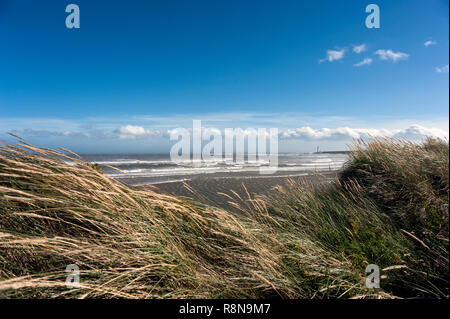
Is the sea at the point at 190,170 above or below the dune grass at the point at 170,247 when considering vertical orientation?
below

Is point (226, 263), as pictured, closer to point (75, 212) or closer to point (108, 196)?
point (108, 196)

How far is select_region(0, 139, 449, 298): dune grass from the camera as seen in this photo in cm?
192

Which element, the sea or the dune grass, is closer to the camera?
the dune grass

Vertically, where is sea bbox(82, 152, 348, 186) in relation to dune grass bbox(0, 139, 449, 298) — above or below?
below

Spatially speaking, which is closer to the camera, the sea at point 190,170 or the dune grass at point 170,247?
the dune grass at point 170,247

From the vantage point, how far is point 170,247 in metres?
2.34

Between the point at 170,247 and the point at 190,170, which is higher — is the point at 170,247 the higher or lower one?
the higher one

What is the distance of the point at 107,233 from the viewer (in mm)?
2217

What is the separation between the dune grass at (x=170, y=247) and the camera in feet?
6.31

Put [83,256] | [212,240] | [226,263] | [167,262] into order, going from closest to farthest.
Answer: [83,256] → [167,262] → [226,263] → [212,240]
